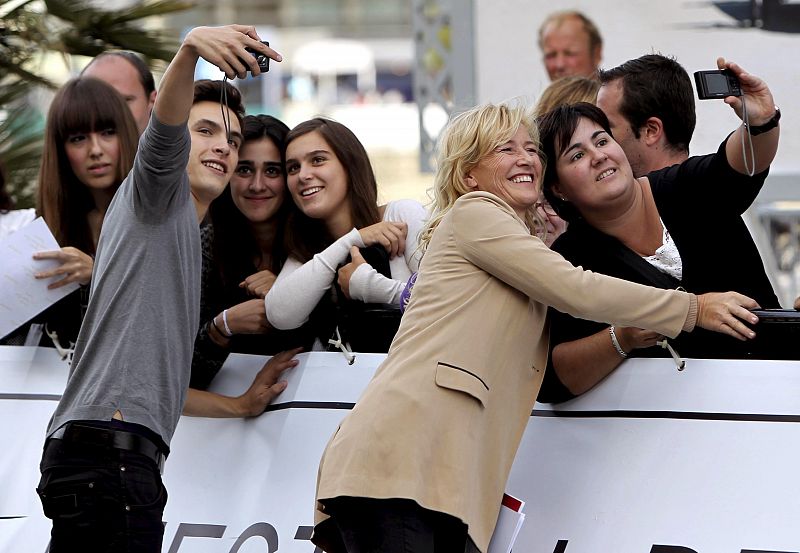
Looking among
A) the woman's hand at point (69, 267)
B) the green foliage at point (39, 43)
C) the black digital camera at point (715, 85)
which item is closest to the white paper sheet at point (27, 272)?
the woman's hand at point (69, 267)

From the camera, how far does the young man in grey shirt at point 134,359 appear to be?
324cm


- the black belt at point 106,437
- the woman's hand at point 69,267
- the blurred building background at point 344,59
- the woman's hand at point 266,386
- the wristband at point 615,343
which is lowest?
the blurred building background at point 344,59

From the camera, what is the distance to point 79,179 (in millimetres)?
4480

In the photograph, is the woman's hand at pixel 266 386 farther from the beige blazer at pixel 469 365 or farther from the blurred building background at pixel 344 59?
the blurred building background at pixel 344 59

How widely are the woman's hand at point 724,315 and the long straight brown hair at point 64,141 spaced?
2.09 m

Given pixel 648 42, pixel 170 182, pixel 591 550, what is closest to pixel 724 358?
pixel 591 550

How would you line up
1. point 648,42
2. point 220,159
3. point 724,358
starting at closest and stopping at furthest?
point 724,358, point 220,159, point 648,42

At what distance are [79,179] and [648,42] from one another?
5220 millimetres

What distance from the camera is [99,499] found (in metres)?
3.26

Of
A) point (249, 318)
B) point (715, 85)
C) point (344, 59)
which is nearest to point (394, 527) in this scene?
point (249, 318)

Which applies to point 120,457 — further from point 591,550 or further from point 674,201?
point 674,201

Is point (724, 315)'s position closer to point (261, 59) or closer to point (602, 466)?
point (602, 466)

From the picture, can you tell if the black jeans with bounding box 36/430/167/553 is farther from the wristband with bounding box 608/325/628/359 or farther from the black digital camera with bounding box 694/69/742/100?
the black digital camera with bounding box 694/69/742/100

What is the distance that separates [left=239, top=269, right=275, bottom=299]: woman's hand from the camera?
4.23 meters
